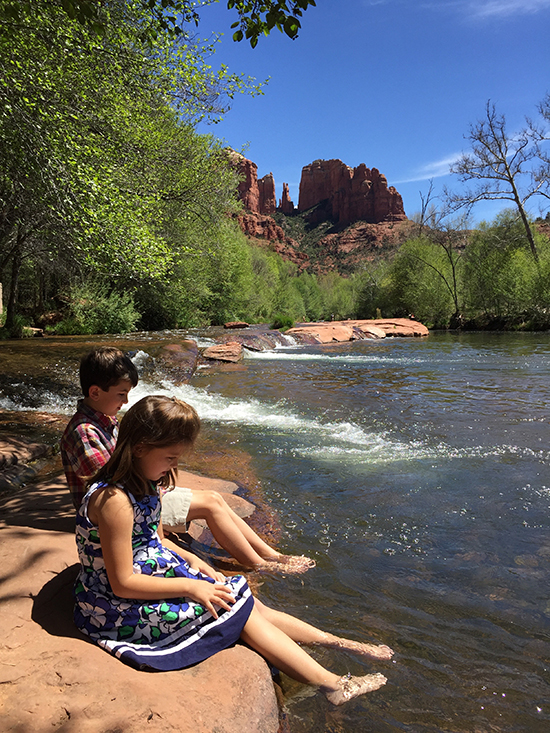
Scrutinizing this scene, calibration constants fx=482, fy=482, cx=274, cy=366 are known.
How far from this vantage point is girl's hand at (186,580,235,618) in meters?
2.09

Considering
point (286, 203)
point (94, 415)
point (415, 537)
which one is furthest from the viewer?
point (286, 203)

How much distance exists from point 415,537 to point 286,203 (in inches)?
6993

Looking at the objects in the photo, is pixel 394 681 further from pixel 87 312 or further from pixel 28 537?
pixel 87 312

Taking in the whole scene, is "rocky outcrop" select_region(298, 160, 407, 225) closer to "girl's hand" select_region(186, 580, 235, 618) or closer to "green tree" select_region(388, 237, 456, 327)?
"green tree" select_region(388, 237, 456, 327)

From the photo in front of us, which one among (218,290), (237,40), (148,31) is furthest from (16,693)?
(218,290)

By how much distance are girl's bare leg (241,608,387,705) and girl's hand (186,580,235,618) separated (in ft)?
0.57

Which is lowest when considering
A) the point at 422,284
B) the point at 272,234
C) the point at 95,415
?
the point at 95,415

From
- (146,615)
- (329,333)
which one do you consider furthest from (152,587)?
→ (329,333)

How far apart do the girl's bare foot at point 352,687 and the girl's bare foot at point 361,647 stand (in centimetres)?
14

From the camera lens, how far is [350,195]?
6284 inches

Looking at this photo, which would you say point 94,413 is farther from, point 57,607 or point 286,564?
point 286,564

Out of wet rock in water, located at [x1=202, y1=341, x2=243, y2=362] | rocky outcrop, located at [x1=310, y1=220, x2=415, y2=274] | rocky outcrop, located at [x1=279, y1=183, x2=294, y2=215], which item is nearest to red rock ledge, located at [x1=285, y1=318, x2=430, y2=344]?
wet rock in water, located at [x1=202, y1=341, x2=243, y2=362]

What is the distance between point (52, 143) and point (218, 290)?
26291 millimetres

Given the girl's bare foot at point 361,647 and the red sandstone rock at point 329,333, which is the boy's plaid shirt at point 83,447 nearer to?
the girl's bare foot at point 361,647
